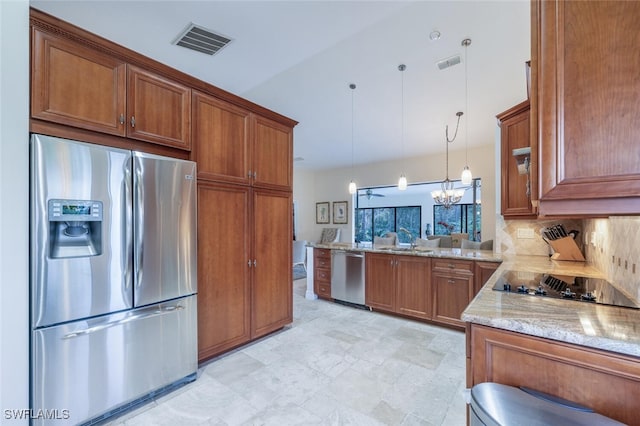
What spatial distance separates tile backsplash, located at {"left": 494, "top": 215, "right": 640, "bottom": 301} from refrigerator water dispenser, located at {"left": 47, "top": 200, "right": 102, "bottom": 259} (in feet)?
9.99

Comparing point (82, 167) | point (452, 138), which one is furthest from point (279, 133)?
point (452, 138)

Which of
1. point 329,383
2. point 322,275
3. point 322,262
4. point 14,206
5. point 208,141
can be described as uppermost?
point 208,141

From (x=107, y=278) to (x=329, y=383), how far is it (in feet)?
5.81

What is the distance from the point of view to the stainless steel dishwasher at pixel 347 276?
12.8 feet

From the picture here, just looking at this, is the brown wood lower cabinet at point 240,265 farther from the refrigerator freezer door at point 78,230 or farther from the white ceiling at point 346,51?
the white ceiling at point 346,51

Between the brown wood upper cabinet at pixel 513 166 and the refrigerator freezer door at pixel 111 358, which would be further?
the brown wood upper cabinet at pixel 513 166

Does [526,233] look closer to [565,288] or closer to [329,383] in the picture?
[565,288]

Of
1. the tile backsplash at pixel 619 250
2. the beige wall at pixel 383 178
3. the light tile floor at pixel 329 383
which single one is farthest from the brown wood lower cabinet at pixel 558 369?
the beige wall at pixel 383 178

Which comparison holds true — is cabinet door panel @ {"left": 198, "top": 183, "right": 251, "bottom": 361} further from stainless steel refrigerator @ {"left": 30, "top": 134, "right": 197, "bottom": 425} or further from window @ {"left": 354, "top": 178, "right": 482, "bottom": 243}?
window @ {"left": 354, "top": 178, "right": 482, "bottom": 243}

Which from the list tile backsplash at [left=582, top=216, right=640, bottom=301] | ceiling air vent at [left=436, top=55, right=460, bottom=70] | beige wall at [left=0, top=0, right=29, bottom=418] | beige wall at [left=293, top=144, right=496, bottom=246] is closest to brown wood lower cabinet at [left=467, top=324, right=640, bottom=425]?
tile backsplash at [left=582, top=216, right=640, bottom=301]

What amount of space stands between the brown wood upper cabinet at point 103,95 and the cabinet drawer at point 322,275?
9.29ft

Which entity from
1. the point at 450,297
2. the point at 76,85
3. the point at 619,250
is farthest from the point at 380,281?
the point at 76,85

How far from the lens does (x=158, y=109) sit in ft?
6.72

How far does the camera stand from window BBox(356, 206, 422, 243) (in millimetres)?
9289
